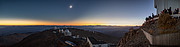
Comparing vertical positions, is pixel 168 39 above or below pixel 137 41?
above

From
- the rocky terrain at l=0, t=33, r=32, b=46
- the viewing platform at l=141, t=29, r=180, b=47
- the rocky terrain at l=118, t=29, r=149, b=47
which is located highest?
the viewing platform at l=141, t=29, r=180, b=47

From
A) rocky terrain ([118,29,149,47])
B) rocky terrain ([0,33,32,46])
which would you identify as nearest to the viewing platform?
rocky terrain ([118,29,149,47])

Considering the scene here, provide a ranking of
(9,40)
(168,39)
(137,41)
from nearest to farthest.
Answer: (168,39), (137,41), (9,40)

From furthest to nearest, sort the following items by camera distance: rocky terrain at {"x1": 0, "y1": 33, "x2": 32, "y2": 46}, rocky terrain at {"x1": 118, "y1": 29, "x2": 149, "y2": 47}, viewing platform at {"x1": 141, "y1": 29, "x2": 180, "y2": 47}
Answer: rocky terrain at {"x1": 0, "y1": 33, "x2": 32, "y2": 46} → rocky terrain at {"x1": 118, "y1": 29, "x2": 149, "y2": 47} → viewing platform at {"x1": 141, "y1": 29, "x2": 180, "y2": 47}

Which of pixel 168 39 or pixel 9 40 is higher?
pixel 168 39

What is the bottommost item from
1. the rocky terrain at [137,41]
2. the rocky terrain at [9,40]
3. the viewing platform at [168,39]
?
the rocky terrain at [9,40]

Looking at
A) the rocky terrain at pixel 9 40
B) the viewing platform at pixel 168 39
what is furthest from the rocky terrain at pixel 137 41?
the rocky terrain at pixel 9 40

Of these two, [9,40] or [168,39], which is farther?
[9,40]

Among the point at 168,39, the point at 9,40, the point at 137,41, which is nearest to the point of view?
the point at 168,39

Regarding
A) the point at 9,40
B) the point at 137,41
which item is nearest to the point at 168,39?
the point at 137,41

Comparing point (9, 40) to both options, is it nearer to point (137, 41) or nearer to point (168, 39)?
point (137, 41)

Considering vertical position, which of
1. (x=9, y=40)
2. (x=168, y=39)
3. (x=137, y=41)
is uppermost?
(x=168, y=39)

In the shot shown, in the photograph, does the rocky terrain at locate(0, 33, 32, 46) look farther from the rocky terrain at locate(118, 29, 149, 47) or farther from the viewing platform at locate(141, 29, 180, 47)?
the viewing platform at locate(141, 29, 180, 47)

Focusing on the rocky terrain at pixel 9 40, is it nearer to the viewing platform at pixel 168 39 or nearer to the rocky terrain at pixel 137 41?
the rocky terrain at pixel 137 41
